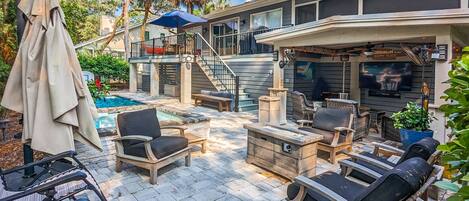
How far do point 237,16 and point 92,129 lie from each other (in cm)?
1247

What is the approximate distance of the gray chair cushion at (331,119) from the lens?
5.16 meters

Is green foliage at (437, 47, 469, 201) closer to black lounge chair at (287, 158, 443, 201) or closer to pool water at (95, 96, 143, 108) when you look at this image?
black lounge chair at (287, 158, 443, 201)

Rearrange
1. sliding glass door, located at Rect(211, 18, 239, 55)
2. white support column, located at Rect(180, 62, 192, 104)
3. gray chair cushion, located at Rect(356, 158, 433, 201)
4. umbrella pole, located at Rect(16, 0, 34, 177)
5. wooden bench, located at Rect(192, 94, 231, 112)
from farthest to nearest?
sliding glass door, located at Rect(211, 18, 239, 55)
white support column, located at Rect(180, 62, 192, 104)
wooden bench, located at Rect(192, 94, 231, 112)
umbrella pole, located at Rect(16, 0, 34, 177)
gray chair cushion, located at Rect(356, 158, 433, 201)

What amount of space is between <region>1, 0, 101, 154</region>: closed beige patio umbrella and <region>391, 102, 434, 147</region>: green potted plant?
203 inches

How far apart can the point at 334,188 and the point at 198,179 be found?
1.99m

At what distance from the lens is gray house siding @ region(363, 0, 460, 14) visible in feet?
26.7

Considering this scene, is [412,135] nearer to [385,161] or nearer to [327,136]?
[327,136]

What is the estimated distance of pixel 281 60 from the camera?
8492 mm

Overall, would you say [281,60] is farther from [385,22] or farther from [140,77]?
[140,77]

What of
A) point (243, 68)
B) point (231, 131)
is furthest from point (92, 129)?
point (243, 68)

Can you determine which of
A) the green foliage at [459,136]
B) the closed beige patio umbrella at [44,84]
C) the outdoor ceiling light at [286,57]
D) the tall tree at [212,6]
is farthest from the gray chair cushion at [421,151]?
the tall tree at [212,6]

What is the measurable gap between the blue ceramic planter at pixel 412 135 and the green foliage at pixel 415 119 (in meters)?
0.13

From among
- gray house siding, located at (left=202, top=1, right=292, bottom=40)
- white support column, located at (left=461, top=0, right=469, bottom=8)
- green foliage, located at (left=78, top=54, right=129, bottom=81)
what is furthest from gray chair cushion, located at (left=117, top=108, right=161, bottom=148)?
green foliage, located at (left=78, top=54, right=129, bottom=81)

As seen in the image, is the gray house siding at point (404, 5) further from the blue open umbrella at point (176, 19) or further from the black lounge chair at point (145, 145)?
the black lounge chair at point (145, 145)
